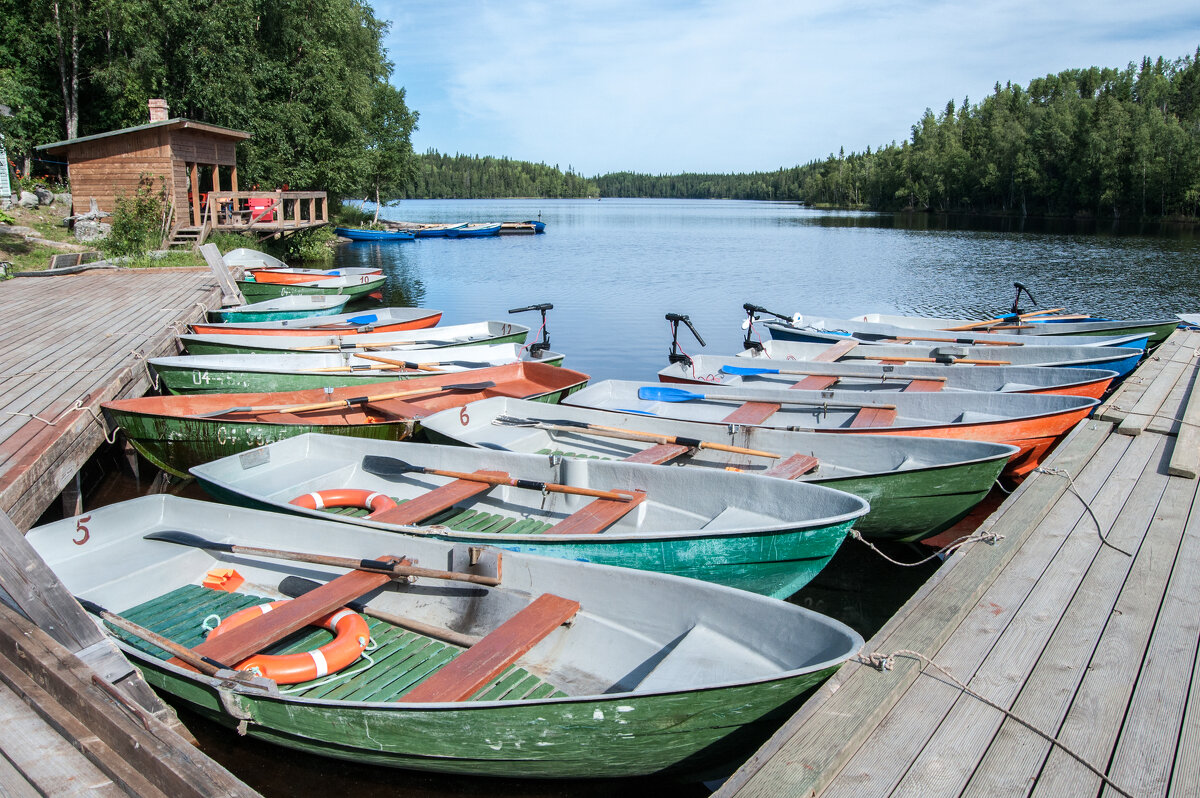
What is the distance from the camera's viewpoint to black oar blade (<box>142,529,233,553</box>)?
539 cm

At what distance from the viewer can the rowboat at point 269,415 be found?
7.88 metres

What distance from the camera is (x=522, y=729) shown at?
356cm

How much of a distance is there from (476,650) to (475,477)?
2.30m

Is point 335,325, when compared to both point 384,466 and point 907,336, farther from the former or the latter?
point 907,336

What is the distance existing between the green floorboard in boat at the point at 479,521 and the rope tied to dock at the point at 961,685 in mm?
3028

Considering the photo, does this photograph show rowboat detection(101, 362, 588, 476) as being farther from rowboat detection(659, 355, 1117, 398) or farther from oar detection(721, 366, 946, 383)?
oar detection(721, 366, 946, 383)

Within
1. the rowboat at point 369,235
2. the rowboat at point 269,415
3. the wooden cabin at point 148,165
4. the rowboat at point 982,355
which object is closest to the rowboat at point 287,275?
the wooden cabin at point 148,165

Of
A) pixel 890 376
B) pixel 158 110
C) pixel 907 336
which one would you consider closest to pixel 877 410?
pixel 890 376

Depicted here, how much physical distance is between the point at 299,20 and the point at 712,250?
24.1 metres

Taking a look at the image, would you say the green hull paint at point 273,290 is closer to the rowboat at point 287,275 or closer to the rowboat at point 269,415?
the rowboat at point 287,275

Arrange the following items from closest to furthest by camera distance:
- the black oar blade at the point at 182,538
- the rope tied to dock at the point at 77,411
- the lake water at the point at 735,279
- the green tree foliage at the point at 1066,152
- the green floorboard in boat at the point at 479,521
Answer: the black oar blade at the point at 182,538, the green floorboard in boat at the point at 479,521, the rope tied to dock at the point at 77,411, the lake water at the point at 735,279, the green tree foliage at the point at 1066,152

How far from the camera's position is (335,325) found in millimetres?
13617

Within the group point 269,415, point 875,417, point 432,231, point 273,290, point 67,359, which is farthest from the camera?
point 432,231

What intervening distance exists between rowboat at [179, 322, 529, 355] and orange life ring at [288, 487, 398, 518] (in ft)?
16.2
